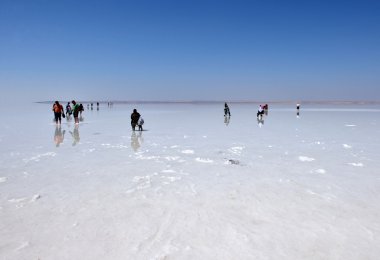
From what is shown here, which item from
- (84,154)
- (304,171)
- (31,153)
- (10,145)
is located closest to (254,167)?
(304,171)

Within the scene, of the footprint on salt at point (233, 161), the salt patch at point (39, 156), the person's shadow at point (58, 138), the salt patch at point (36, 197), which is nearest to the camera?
the salt patch at point (36, 197)

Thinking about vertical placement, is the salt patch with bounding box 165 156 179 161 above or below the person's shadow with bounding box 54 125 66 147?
above

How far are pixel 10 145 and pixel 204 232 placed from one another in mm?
11357

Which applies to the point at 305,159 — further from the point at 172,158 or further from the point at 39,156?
the point at 39,156

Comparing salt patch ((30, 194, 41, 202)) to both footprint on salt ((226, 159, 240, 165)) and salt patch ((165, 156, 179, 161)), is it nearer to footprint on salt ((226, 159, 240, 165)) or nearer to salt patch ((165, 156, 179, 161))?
salt patch ((165, 156, 179, 161))

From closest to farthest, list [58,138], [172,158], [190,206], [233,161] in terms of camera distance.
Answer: [190,206] < [233,161] < [172,158] < [58,138]

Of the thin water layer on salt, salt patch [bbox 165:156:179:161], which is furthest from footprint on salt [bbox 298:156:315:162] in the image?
salt patch [bbox 165:156:179:161]

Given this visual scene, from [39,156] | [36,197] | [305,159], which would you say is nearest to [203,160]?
[305,159]

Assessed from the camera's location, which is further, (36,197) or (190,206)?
(36,197)

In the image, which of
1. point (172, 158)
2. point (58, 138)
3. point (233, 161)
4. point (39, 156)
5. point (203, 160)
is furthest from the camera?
point (58, 138)

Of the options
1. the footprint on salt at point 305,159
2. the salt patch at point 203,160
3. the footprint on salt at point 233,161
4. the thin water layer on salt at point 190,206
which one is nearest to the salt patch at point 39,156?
the thin water layer on salt at point 190,206

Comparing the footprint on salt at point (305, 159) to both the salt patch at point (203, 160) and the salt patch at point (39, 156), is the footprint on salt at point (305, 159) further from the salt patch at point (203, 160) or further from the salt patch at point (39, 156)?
the salt patch at point (39, 156)

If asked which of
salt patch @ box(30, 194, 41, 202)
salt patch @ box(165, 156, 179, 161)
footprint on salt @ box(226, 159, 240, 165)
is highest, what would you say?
footprint on salt @ box(226, 159, 240, 165)

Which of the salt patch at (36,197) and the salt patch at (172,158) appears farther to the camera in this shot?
the salt patch at (172,158)
